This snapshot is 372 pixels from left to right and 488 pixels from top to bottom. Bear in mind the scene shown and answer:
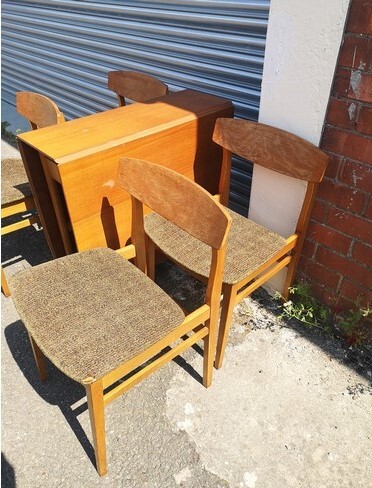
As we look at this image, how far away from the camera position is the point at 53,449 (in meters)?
1.69

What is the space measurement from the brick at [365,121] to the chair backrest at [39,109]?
1545mm

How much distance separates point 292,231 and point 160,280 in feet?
2.91

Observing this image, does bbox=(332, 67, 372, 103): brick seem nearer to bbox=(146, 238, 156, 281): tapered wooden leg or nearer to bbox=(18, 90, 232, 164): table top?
bbox=(18, 90, 232, 164): table top

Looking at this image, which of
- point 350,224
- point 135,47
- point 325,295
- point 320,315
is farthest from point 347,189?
point 135,47

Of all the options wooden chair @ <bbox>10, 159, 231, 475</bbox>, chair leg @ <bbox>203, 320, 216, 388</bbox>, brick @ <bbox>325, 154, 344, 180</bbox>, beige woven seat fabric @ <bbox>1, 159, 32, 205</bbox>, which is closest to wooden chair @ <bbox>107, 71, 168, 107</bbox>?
beige woven seat fabric @ <bbox>1, 159, 32, 205</bbox>

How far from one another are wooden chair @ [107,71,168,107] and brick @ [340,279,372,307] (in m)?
Result: 1.56

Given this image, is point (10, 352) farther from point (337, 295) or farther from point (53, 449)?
point (337, 295)

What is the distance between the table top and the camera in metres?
1.79

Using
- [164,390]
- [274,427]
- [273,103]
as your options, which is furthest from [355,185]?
[164,390]

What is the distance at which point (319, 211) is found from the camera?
197 centimetres

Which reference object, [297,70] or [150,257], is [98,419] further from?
[297,70]

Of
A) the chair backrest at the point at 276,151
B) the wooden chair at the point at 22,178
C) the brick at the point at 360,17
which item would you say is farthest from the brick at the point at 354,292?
the wooden chair at the point at 22,178

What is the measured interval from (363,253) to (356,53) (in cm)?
87

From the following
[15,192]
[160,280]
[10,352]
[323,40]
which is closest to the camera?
[323,40]
